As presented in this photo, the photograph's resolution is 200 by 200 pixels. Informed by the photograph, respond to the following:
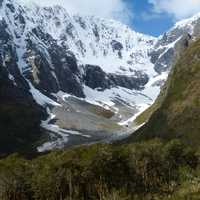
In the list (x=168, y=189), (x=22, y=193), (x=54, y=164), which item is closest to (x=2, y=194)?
(x=22, y=193)

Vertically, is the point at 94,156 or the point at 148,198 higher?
Result: the point at 94,156

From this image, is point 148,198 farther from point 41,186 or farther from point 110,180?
point 41,186

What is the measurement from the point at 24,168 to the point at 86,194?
75.0 feet

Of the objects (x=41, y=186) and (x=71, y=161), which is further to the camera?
(x=71, y=161)

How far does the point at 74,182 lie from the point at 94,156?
42.4ft

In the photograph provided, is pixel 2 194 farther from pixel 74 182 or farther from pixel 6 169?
pixel 74 182

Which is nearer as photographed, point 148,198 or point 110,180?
point 148,198

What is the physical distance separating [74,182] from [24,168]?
18615 millimetres

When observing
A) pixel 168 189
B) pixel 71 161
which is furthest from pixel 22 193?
pixel 168 189

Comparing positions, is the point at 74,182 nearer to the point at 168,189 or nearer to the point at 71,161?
the point at 71,161

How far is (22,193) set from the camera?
607 feet

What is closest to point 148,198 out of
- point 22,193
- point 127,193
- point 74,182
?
point 127,193

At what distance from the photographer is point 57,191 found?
185 meters

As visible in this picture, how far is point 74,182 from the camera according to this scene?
7367 inches
